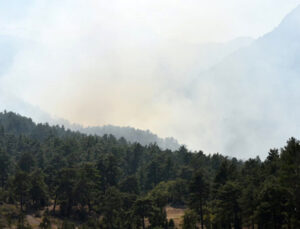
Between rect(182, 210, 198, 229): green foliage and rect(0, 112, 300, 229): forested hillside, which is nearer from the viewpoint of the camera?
rect(0, 112, 300, 229): forested hillside

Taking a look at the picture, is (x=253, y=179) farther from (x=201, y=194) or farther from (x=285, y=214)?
(x=285, y=214)

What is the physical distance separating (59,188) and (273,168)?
52.4m

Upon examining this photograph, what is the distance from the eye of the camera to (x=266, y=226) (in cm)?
4347

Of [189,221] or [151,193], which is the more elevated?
[151,193]

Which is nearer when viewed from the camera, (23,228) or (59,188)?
(23,228)

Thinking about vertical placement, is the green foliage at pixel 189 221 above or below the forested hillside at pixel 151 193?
below

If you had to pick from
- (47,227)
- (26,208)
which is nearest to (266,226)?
(47,227)

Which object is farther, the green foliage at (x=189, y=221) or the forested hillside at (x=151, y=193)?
the green foliage at (x=189, y=221)

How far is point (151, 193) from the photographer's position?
3273 inches

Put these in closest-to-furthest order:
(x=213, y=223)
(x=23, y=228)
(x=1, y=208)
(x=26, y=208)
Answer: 1. (x=23, y=228)
2. (x=213, y=223)
3. (x=1, y=208)
4. (x=26, y=208)

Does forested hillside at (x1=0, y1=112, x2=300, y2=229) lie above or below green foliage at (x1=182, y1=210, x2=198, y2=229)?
above

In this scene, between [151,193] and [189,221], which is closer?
[189,221]

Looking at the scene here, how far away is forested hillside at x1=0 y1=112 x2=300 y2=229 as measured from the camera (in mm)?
42812

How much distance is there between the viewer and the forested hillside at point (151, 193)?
42812mm
